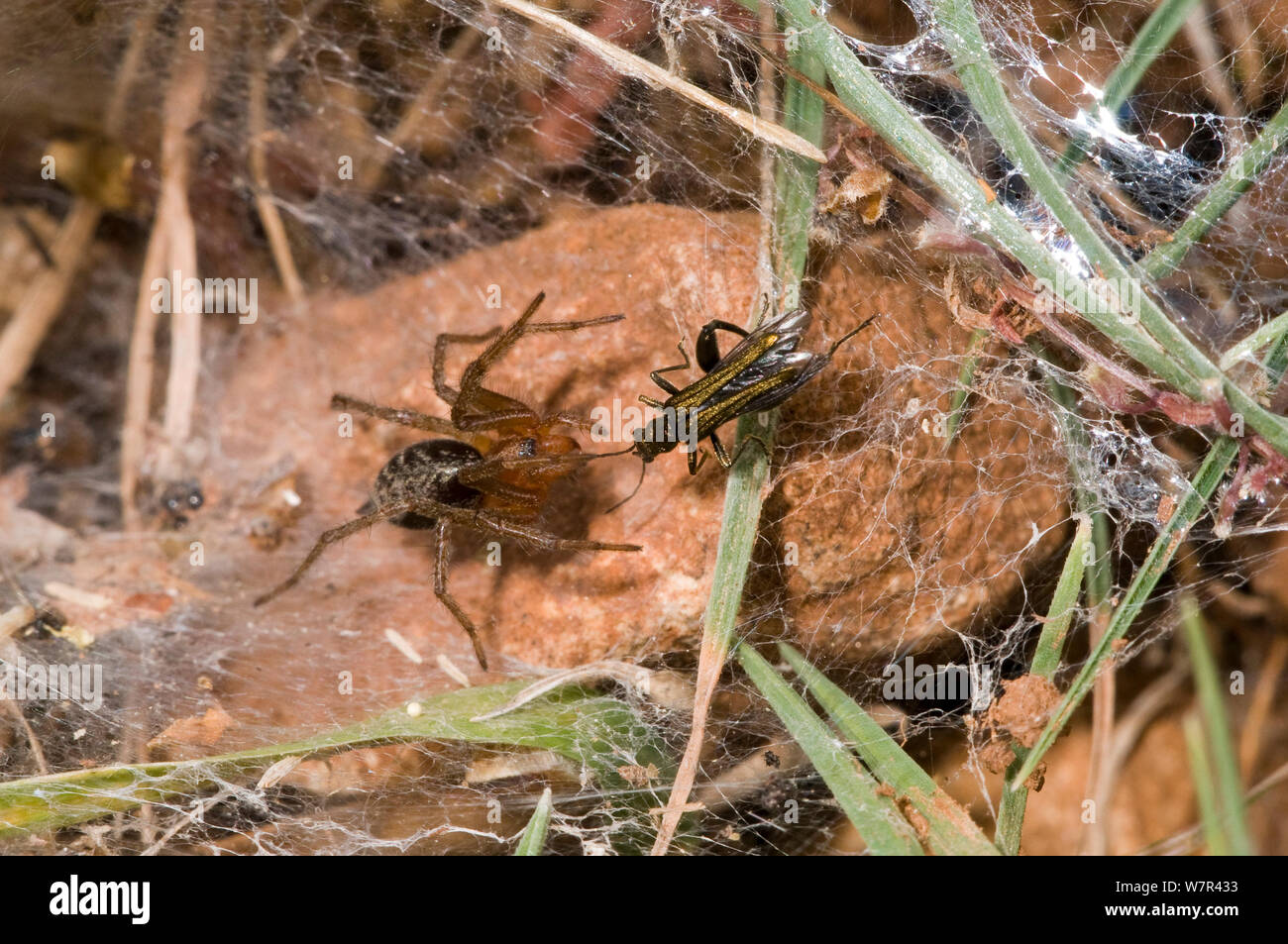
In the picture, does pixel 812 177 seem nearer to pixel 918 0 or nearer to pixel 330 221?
pixel 918 0

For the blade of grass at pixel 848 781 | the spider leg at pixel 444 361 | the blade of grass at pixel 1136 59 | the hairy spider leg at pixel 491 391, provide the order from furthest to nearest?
the spider leg at pixel 444 361, the hairy spider leg at pixel 491 391, the blade of grass at pixel 1136 59, the blade of grass at pixel 848 781

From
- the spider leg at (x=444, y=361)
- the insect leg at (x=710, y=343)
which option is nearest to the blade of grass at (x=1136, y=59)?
the insect leg at (x=710, y=343)

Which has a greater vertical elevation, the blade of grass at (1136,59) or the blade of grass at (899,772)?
the blade of grass at (1136,59)

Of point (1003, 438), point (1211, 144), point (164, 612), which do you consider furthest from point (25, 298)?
point (1211, 144)

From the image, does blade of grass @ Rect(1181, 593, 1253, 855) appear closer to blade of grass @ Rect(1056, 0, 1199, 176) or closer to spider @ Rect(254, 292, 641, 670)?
blade of grass @ Rect(1056, 0, 1199, 176)

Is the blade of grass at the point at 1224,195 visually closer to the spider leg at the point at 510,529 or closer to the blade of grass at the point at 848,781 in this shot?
the blade of grass at the point at 848,781

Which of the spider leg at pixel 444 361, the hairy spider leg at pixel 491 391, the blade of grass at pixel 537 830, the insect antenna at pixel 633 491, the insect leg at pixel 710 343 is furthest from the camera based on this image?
the spider leg at pixel 444 361

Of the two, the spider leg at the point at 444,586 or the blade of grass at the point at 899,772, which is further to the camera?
the spider leg at the point at 444,586
